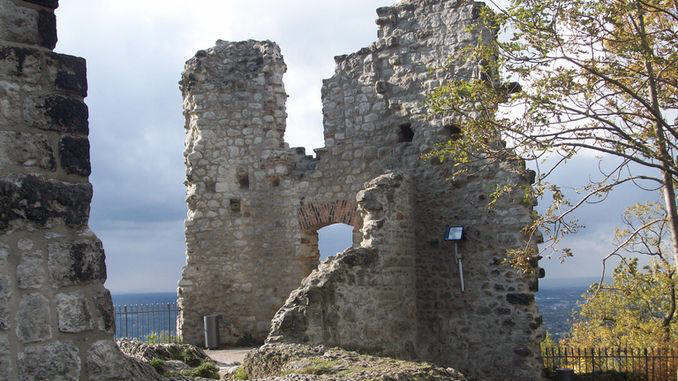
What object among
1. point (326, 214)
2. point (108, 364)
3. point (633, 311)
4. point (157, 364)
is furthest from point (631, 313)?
point (108, 364)

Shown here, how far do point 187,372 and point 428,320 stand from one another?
3.60m

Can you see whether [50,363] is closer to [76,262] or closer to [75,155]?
[76,262]

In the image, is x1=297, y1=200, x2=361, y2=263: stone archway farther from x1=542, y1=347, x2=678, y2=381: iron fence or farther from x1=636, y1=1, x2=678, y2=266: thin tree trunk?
x1=636, y1=1, x2=678, y2=266: thin tree trunk

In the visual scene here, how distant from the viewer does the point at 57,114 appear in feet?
11.8

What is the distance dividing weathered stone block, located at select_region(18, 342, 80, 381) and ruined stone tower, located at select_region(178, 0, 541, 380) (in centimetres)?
392

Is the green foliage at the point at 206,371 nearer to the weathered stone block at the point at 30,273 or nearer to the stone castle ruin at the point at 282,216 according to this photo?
the stone castle ruin at the point at 282,216

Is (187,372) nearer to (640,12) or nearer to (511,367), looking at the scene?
(511,367)

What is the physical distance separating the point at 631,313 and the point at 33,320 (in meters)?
19.0

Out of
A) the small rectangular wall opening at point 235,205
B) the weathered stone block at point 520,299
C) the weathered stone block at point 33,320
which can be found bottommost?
the weathered stone block at point 520,299

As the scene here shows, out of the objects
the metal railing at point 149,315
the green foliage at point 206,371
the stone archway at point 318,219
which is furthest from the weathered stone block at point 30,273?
the metal railing at point 149,315

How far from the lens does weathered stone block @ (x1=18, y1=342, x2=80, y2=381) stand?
3293 mm

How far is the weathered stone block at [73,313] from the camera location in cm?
342

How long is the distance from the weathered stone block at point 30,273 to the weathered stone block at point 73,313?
0.41 feet

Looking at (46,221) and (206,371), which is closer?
(46,221)
